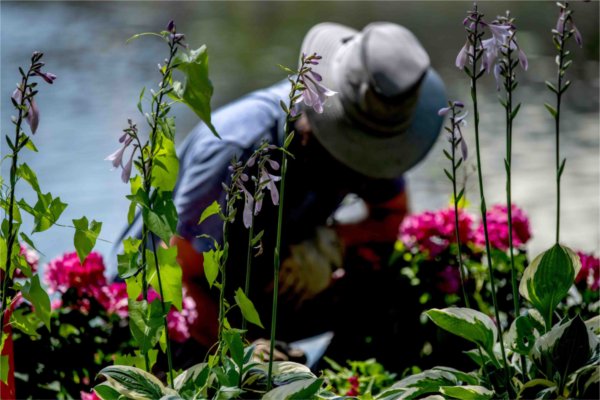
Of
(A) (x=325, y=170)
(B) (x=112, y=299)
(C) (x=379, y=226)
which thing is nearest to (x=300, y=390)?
(B) (x=112, y=299)

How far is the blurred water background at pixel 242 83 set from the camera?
5.49 metres

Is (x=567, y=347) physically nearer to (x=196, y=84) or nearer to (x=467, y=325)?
(x=467, y=325)

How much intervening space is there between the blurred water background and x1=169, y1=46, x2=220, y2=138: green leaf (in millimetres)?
2606

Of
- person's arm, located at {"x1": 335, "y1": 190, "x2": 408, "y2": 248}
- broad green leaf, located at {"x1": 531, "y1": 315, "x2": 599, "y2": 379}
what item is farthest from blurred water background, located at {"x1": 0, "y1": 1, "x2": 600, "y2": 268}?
broad green leaf, located at {"x1": 531, "y1": 315, "x2": 599, "y2": 379}

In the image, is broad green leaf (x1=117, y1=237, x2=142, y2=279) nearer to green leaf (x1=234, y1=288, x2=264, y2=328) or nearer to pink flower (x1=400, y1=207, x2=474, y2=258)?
green leaf (x1=234, y1=288, x2=264, y2=328)

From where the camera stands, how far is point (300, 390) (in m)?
1.40

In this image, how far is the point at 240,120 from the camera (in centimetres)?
302

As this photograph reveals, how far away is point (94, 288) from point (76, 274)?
2.4 inches

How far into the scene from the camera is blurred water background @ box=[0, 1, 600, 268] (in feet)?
18.0

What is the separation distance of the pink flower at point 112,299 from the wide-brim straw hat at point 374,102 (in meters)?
0.75

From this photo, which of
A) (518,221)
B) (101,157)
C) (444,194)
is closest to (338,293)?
(518,221)

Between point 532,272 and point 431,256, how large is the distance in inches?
47.4

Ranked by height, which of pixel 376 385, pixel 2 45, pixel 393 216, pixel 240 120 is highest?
pixel 2 45

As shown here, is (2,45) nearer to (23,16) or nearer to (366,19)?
(23,16)
